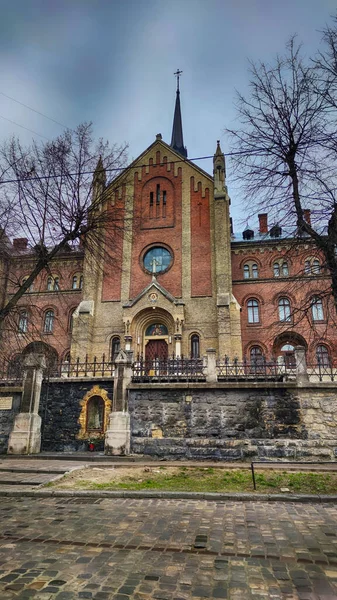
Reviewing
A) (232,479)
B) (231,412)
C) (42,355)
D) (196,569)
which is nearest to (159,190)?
(42,355)

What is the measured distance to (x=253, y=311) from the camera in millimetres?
28953

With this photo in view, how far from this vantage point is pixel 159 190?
95.9 feet

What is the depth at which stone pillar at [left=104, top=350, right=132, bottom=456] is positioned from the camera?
513 inches

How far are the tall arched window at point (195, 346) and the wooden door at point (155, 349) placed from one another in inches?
68.6

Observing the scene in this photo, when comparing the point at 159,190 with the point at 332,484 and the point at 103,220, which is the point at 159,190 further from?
the point at 332,484

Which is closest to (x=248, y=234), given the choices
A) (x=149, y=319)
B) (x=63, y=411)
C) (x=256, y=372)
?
(x=149, y=319)

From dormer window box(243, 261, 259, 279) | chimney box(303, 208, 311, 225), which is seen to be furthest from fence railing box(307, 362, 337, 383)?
dormer window box(243, 261, 259, 279)

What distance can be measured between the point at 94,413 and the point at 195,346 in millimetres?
11409

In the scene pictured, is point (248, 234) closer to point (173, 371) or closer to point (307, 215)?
point (173, 371)

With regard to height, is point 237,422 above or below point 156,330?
below

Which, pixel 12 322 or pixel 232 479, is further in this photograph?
pixel 12 322

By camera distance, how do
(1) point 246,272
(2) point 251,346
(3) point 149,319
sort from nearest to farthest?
(3) point 149,319 → (2) point 251,346 → (1) point 246,272

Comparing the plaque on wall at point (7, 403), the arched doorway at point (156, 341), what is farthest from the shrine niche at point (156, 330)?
the plaque on wall at point (7, 403)

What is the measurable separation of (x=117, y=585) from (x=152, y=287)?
22474mm
